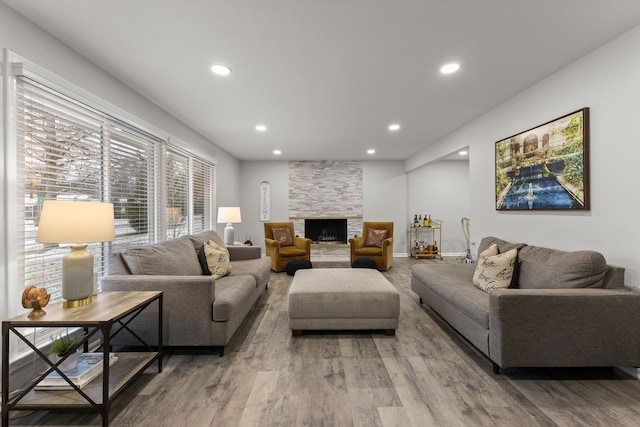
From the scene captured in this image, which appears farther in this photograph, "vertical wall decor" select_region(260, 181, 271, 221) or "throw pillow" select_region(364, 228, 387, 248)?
"vertical wall decor" select_region(260, 181, 271, 221)

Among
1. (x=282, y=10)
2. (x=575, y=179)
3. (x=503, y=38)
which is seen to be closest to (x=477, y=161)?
(x=575, y=179)

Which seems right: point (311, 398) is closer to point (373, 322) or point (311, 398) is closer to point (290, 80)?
point (373, 322)

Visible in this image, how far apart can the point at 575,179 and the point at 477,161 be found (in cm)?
156

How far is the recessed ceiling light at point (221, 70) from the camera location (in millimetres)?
2482

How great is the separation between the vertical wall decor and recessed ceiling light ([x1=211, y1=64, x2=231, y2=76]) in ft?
15.2

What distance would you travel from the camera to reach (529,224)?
3.01 m

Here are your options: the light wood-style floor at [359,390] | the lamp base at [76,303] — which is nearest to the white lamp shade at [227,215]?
the light wood-style floor at [359,390]

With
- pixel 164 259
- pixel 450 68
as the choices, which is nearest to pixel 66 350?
pixel 164 259

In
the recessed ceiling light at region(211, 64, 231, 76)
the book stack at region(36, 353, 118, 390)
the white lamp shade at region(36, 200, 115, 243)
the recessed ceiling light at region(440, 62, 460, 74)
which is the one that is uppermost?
the recessed ceiling light at region(211, 64, 231, 76)

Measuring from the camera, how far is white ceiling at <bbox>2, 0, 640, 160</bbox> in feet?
5.89

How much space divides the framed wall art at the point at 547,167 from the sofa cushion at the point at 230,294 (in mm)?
2998

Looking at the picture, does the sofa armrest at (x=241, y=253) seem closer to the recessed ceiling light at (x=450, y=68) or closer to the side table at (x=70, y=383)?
the side table at (x=70, y=383)

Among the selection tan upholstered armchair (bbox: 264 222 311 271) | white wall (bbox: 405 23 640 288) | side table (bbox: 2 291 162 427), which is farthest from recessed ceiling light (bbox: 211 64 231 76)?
tan upholstered armchair (bbox: 264 222 311 271)

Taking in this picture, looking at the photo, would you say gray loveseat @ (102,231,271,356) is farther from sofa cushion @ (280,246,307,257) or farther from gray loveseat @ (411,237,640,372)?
sofa cushion @ (280,246,307,257)
